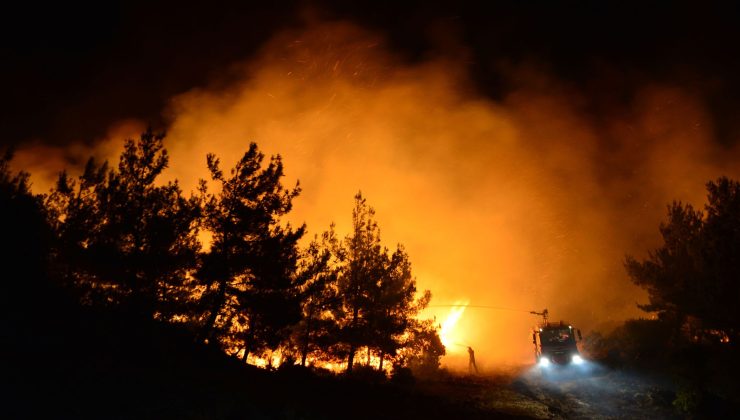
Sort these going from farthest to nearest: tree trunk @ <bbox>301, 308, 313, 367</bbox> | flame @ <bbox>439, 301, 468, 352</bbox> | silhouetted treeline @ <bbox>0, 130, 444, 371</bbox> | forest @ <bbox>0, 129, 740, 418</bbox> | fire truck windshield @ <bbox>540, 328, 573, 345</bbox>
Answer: flame @ <bbox>439, 301, 468, 352</bbox>
fire truck windshield @ <bbox>540, 328, 573, 345</bbox>
tree trunk @ <bbox>301, 308, 313, 367</bbox>
silhouetted treeline @ <bbox>0, 130, 444, 371</bbox>
forest @ <bbox>0, 129, 740, 418</bbox>

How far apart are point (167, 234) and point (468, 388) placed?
2246 cm

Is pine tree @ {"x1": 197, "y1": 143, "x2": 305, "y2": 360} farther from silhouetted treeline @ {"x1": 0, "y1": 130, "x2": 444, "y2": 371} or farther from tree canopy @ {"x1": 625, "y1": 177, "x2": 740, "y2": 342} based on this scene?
tree canopy @ {"x1": 625, "y1": 177, "x2": 740, "y2": 342}

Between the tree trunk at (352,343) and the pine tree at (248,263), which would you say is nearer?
the pine tree at (248,263)

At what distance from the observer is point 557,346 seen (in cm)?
3372

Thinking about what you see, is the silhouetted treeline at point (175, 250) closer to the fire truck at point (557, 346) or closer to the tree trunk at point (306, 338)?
the tree trunk at point (306, 338)

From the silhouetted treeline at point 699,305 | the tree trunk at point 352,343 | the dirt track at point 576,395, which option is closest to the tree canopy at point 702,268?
the silhouetted treeline at point 699,305

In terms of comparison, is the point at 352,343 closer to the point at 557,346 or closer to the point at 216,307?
the point at 216,307

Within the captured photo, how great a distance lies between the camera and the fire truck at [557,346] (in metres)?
33.1

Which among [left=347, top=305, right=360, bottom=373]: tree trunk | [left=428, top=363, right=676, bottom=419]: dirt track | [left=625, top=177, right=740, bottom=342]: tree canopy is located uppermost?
[left=625, top=177, right=740, bottom=342]: tree canopy

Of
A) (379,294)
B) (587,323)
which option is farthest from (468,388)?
(587,323)

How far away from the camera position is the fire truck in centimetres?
3309

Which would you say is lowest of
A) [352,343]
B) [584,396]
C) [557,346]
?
[584,396]

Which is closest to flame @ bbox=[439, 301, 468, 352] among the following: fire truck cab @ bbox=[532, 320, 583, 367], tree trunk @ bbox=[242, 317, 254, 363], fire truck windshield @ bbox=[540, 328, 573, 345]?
fire truck cab @ bbox=[532, 320, 583, 367]

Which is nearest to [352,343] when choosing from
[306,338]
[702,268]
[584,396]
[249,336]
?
[306,338]
